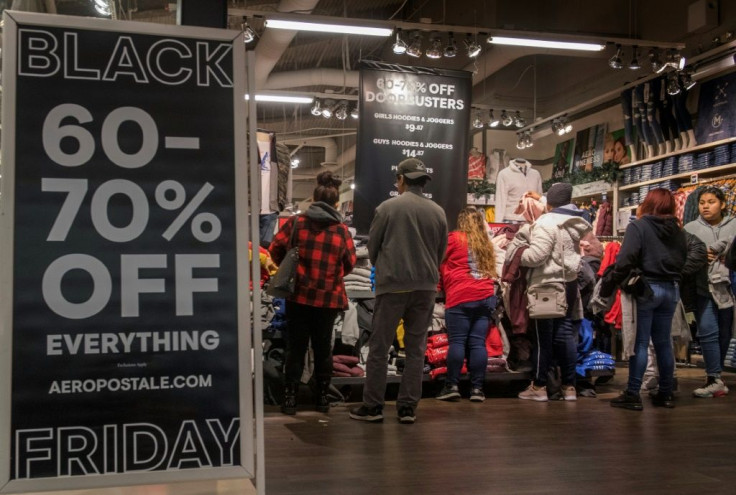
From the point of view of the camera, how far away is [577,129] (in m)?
12.3

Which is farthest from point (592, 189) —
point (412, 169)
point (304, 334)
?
point (304, 334)

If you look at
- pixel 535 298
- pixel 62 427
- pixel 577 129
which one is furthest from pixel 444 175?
pixel 577 129

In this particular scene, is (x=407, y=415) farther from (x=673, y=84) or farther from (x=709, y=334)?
(x=673, y=84)

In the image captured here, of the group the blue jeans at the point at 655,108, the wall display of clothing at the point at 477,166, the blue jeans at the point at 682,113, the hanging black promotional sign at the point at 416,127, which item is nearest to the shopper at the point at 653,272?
the hanging black promotional sign at the point at 416,127

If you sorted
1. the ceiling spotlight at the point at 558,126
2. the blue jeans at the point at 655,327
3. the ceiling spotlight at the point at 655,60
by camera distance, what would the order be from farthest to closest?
the ceiling spotlight at the point at 558,126
the ceiling spotlight at the point at 655,60
the blue jeans at the point at 655,327

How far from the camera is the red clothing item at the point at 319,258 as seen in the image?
16.5ft

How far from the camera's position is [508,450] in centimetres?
408

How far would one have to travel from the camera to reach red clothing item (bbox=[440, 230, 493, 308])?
557cm

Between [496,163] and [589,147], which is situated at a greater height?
[589,147]

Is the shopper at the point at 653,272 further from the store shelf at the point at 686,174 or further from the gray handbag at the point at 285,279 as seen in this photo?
the store shelf at the point at 686,174

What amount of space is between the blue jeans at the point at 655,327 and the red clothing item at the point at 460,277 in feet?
3.48

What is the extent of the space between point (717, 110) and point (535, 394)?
460 cm

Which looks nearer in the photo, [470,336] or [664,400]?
[664,400]

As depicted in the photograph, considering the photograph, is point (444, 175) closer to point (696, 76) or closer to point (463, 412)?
point (463, 412)
